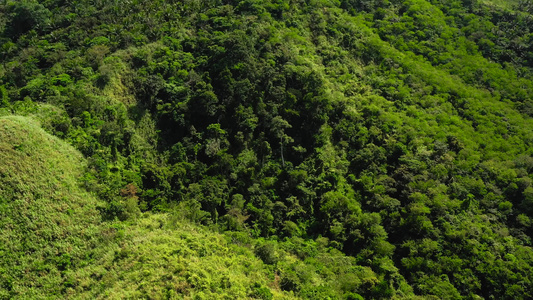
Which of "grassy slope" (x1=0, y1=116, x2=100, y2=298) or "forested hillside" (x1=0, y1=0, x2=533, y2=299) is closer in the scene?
"grassy slope" (x1=0, y1=116, x2=100, y2=298)

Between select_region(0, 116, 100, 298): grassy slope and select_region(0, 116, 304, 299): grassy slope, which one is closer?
select_region(0, 116, 304, 299): grassy slope

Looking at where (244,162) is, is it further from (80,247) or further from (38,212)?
(38,212)

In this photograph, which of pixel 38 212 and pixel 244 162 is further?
pixel 244 162

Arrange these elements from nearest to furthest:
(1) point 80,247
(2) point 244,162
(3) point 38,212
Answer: (3) point 38,212 < (1) point 80,247 < (2) point 244,162

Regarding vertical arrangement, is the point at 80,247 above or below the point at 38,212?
below

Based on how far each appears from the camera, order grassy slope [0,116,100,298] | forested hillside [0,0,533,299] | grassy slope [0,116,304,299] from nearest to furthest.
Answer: grassy slope [0,116,304,299] < grassy slope [0,116,100,298] < forested hillside [0,0,533,299]

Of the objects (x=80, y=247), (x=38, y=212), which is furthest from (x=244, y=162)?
(x=38, y=212)

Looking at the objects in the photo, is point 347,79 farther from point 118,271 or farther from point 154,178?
point 118,271

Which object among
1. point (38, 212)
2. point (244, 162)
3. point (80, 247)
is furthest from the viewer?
point (244, 162)

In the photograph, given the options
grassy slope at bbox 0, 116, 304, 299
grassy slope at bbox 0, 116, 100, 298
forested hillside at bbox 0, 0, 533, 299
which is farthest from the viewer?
forested hillside at bbox 0, 0, 533, 299
